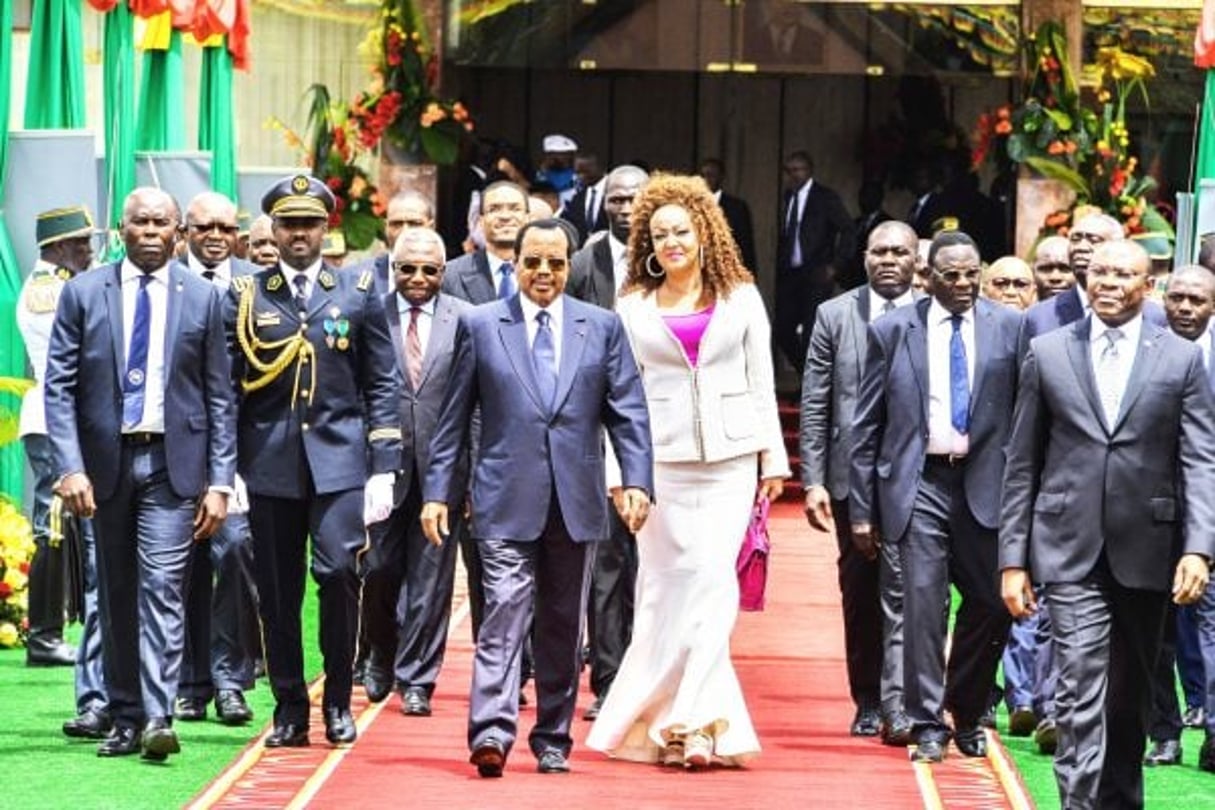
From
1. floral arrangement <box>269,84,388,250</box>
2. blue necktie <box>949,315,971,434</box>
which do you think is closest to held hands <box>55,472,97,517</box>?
blue necktie <box>949,315,971,434</box>

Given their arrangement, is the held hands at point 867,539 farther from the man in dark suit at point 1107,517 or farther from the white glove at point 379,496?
the man in dark suit at point 1107,517

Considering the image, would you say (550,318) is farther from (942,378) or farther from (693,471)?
(942,378)

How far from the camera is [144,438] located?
12602mm

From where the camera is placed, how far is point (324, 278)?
13.1 meters

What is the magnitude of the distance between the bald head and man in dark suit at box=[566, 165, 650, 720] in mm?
2316

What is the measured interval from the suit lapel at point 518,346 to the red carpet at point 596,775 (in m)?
1.44

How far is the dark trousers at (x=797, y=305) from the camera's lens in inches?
1089

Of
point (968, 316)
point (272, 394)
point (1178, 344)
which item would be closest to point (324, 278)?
point (272, 394)

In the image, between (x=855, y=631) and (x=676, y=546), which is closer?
(x=676, y=546)

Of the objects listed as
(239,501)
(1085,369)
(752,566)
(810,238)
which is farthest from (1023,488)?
(810,238)

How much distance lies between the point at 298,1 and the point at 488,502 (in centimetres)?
1588

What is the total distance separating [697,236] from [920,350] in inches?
45.9

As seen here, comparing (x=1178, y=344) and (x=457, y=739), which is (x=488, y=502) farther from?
(x=1178, y=344)

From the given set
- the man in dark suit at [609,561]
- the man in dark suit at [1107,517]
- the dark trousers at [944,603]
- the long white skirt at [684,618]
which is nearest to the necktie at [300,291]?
the long white skirt at [684,618]
